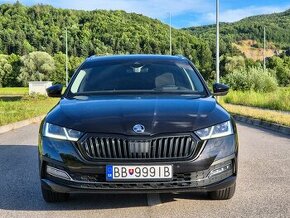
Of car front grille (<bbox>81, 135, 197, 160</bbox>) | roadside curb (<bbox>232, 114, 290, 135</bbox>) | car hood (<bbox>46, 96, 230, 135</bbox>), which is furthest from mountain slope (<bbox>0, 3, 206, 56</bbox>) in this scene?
car front grille (<bbox>81, 135, 197, 160</bbox>)

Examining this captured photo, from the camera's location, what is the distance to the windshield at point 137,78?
6441 millimetres

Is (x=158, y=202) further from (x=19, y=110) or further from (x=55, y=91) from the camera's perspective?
(x=19, y=110)

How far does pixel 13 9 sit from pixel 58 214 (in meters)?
108

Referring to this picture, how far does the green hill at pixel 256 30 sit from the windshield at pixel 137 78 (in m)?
119

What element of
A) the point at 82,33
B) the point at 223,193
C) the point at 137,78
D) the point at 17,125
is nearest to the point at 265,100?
the point at 17,125

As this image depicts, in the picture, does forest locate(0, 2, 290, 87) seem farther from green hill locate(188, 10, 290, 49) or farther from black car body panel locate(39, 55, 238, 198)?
black car body panel locate(39, 55, 238, 198)

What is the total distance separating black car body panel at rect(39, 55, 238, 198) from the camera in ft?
16.3

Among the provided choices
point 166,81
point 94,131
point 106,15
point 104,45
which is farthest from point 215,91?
point 106,15

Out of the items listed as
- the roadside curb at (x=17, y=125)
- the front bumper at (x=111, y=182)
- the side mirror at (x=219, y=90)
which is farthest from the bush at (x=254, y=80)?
the front bumper at (x=111, y=182)

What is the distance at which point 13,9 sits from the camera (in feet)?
354

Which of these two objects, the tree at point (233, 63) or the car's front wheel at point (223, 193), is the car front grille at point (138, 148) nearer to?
the car's front wheel at point (223, 193)

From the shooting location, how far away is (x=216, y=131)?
5.18 meters

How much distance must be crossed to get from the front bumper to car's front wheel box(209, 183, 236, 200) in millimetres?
416

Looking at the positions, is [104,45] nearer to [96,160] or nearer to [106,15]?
[106,15]
